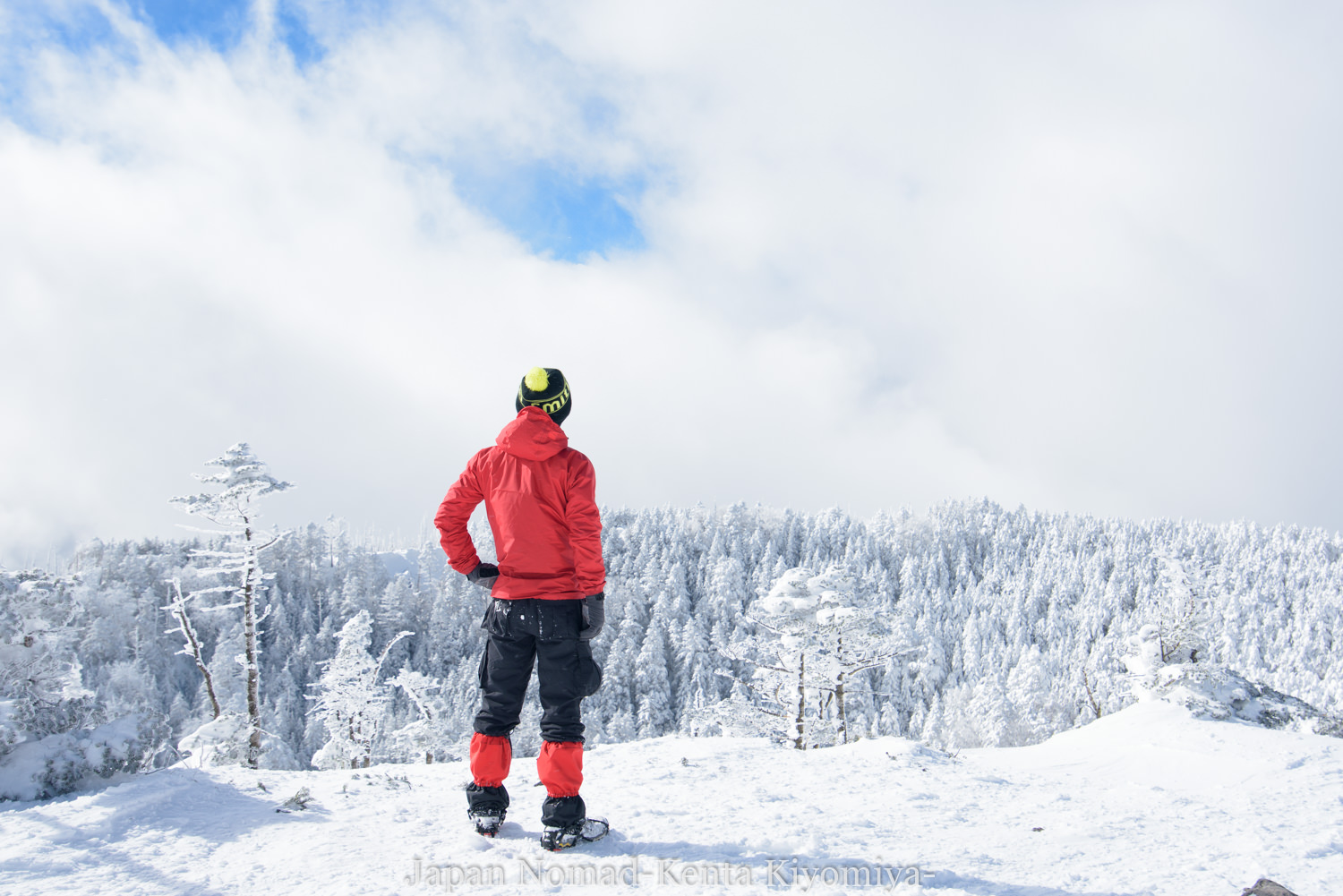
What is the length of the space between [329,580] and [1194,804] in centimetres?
9893

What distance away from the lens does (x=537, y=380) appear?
3980 mm

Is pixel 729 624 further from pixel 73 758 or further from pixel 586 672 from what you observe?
pixel 586 672

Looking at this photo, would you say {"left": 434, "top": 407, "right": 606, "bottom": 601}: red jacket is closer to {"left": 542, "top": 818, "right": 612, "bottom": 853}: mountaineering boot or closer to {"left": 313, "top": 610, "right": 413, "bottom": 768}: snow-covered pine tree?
{"left": 542, "top": 818, "right": 612, "bottom": 853}: mountaineering boot

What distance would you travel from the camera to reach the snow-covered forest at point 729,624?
22797mm

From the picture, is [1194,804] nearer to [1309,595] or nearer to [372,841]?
[372,841]

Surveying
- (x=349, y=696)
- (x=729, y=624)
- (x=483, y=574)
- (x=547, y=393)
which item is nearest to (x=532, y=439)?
(x=547, y=393)

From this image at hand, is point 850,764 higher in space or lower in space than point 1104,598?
higher

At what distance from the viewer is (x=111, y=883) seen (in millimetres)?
3002

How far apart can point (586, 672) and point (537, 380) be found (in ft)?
5.56

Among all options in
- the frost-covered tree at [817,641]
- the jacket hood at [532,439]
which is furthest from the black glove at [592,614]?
the frost-covered tree at [817,641]

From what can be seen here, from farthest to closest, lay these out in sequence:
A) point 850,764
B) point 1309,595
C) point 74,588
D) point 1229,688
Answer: point 1309,595, point 1229,688, point 74,588, point 850,764

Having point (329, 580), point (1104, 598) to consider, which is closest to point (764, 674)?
point (329, 580)

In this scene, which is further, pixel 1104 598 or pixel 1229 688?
pixel 1104 598

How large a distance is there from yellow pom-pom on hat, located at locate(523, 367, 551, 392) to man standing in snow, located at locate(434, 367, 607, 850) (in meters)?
0.13
